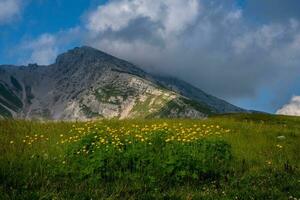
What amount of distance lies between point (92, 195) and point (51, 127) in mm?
13429

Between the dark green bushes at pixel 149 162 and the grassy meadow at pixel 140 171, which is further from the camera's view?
the dark green bushes at pixel 149 162

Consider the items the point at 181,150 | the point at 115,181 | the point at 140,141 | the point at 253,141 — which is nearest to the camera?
the point at 115,181

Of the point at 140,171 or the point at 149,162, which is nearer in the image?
the point at 140,171

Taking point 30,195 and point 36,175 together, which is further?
point 36,175

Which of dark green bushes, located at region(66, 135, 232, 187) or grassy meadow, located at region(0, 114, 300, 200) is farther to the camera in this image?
dark green bushes, located at region(66, 135, 232, 187)

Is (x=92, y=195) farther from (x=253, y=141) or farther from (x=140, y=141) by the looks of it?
(x=253, y=141)

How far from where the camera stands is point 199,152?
16.9m

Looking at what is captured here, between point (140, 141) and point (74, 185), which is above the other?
point (140, 141)

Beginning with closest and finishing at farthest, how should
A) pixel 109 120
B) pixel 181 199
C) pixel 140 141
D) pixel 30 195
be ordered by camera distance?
pixel 30 195
pixel 181 199
pixel 140 141
pixel 109 120

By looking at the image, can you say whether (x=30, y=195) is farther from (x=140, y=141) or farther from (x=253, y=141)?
(x=253, y=141)

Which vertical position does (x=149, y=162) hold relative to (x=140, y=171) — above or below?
above

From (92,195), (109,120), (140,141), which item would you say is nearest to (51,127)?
(109,120)

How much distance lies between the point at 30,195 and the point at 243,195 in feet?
17.6

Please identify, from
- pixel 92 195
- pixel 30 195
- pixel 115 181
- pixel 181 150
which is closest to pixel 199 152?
pixel 181 150
